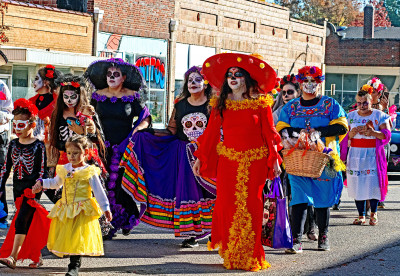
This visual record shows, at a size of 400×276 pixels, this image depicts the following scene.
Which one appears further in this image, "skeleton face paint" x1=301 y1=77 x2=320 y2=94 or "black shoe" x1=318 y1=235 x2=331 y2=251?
"skeleton face paint" x1=301 y1=77 x2=320 y2=94

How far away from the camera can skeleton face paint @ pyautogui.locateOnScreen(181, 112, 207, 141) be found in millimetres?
9586

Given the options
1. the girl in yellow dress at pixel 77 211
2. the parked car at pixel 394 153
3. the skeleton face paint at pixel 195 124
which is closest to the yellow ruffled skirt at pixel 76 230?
the girl in yellow dress at pixel 77 211

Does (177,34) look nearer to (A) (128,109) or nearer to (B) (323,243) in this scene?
(A) (128,109)

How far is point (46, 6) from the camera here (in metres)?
24.9

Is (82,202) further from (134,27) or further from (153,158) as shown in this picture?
(134,27)

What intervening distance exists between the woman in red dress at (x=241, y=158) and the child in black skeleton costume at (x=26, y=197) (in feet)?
5.08

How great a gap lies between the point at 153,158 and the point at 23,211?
2107mm

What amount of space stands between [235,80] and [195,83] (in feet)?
4.74

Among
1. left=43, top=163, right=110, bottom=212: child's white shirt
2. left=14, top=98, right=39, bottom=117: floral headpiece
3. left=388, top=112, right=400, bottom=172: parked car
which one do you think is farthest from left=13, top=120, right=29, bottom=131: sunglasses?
left=388, top=112, right=400, bottom=172: parked car

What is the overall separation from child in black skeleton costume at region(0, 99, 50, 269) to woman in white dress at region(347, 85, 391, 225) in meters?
5.20

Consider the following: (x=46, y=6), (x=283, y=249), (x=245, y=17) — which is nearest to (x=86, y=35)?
(x=46, y=6)

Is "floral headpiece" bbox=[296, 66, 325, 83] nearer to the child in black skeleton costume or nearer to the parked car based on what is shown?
the child in black skeleton costume

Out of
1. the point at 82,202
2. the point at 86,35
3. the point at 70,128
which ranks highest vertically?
the point at 86,35

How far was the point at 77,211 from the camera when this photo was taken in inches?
287
